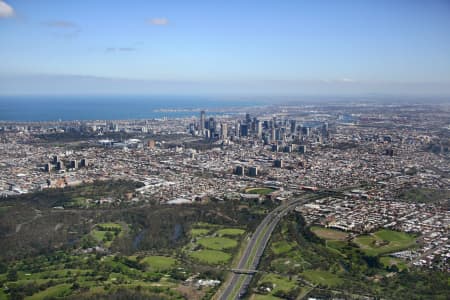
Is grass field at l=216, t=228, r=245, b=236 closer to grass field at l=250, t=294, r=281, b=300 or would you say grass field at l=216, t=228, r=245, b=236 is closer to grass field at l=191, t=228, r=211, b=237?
grass field at l=191, t=228, r=211, b=237

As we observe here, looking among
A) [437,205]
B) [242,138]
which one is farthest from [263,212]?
[242,138]

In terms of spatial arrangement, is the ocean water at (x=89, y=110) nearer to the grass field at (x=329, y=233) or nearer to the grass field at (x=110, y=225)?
the grass field at (x=110, y=225)

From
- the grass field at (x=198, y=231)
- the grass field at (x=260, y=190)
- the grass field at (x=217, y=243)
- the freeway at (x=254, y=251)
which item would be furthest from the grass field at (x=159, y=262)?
the grass field at (x=260, y=190)

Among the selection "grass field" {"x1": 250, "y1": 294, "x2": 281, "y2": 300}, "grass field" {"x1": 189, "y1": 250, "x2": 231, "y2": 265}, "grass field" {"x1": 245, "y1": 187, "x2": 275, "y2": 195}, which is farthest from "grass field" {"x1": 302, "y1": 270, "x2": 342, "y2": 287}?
"grass field" {"x1": 245, "y1": 187, "x2": 275, "y2": 195}

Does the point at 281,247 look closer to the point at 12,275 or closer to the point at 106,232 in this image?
the point at 106,232

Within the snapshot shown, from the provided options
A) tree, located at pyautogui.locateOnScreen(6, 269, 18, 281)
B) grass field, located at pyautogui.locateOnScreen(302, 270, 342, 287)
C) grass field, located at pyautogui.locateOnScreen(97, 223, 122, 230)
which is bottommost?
grass field, located at pyautogui.locateOnScreen(302, 270, 342, 287)

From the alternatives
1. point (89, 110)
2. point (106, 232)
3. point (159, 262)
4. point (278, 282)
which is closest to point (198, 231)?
point (159, 262)
